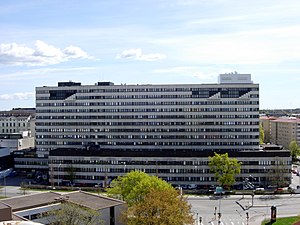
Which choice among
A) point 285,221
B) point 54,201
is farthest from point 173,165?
point 54,201

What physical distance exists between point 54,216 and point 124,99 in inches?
2804

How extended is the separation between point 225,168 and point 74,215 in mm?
52746

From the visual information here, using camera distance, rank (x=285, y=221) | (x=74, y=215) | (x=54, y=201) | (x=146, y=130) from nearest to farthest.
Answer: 1. (x=74, y=215)
2. (x=54, y=201)
3. (x=285, y=221)
4. (x=146, y=130)

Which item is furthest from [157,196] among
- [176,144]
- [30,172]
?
[30,172]

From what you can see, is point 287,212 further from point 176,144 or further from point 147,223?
point 176,144

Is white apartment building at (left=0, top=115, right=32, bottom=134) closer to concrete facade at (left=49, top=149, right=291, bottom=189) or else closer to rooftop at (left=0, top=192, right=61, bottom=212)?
concrete facade at (left=49, top=149, right=291, bottom=189)

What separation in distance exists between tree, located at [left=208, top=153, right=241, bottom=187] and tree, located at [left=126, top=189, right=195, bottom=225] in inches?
1768

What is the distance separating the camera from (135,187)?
70.2 m

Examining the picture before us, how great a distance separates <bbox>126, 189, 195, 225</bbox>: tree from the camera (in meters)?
57.0

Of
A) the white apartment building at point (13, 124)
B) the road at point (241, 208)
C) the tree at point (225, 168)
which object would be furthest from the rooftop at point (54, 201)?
the white apartment building at point (13, 124)

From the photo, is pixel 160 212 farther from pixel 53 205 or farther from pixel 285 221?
pixel 285 221

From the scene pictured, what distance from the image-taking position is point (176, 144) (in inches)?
5118

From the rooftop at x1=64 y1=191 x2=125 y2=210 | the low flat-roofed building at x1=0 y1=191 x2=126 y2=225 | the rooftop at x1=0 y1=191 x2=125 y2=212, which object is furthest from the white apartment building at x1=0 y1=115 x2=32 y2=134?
the low flat-roofed building at x1=0 y1=191 x2=126 y2=225

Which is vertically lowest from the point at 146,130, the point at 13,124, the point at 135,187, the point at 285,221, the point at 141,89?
the point at 285,221
